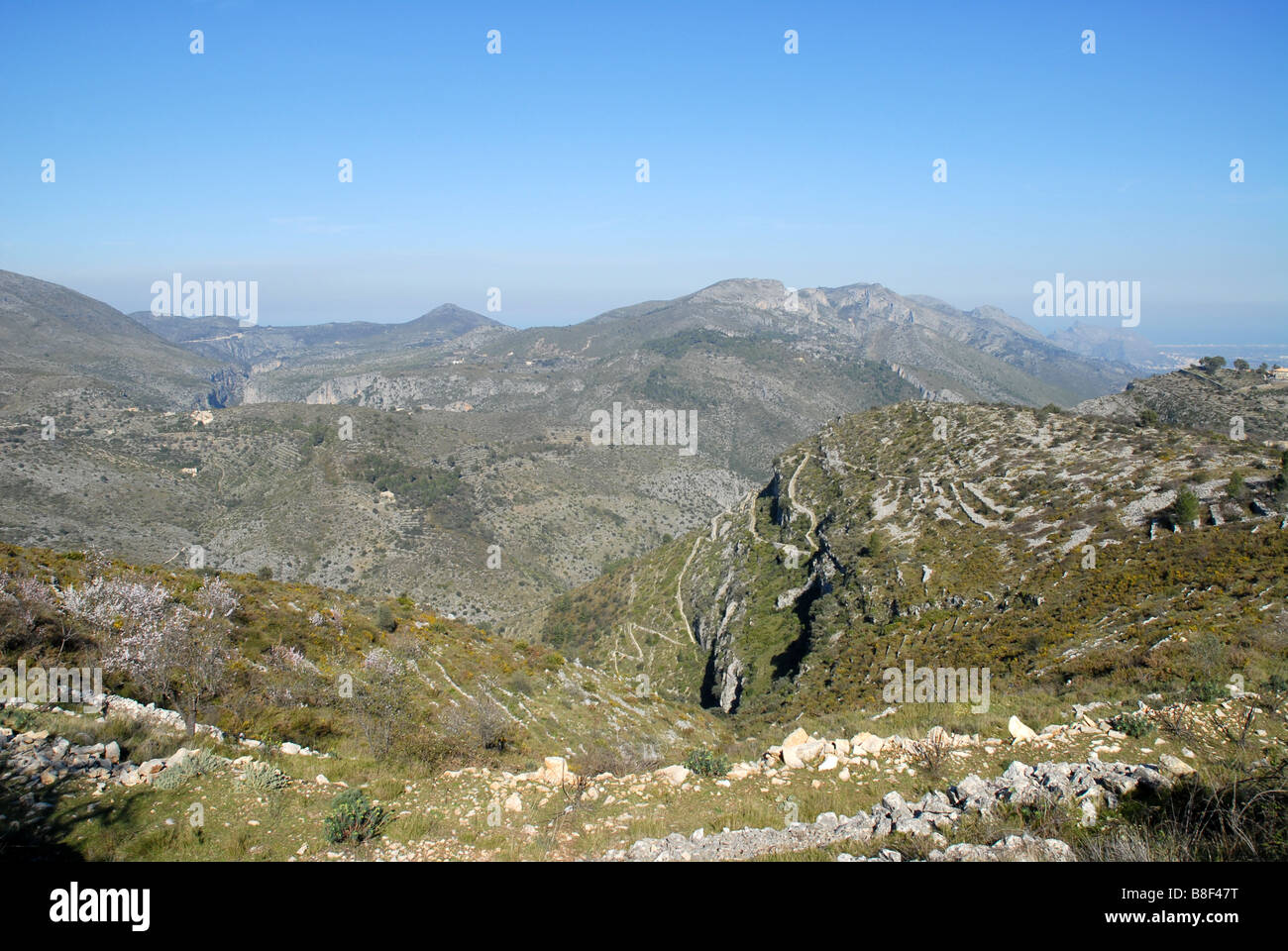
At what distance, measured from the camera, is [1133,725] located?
9461 millimetres

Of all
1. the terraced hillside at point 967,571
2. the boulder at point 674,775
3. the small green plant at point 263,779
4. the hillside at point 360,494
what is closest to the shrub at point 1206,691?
the terraced hillside at point 967,571

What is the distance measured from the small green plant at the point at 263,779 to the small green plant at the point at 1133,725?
13.3m

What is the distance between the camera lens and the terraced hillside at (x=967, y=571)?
1750cm

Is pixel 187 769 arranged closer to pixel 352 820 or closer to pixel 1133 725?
pixel 352 820

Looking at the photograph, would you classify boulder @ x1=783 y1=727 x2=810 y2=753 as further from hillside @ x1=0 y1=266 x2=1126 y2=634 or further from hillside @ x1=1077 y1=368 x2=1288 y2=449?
hillside @ x1=1077 y1=368 x2=1288 y2=449

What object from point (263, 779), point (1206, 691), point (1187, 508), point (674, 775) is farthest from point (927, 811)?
point (1187, 508)

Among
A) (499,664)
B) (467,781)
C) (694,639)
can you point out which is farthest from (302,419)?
(467,781)

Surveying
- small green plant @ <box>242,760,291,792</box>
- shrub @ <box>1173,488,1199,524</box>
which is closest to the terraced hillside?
shrub @ <box>1173,488,1199,524</box>

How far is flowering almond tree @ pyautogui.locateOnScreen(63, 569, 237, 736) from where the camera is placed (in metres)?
11.7

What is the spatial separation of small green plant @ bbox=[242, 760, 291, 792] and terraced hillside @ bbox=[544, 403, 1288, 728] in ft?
51.7

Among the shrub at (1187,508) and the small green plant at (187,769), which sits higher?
the shrub at (1187,508)

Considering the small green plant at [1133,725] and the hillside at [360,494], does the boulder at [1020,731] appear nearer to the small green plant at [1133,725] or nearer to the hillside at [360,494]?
the small green plant at [1133,725]

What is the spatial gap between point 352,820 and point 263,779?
2.04 m
